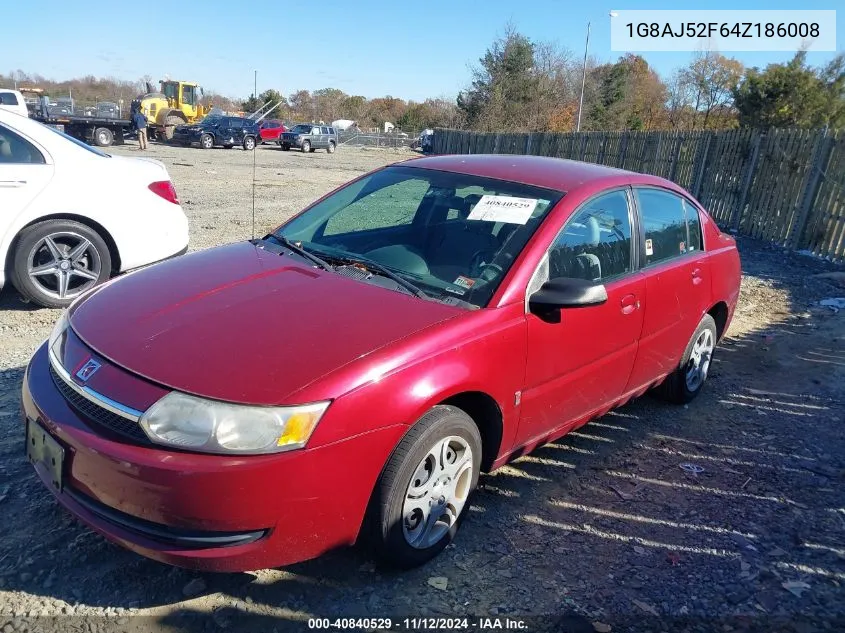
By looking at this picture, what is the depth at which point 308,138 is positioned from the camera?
40.3 meters

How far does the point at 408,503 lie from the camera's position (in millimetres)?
2652

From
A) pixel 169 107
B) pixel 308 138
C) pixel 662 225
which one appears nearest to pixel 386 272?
pixel 662 225

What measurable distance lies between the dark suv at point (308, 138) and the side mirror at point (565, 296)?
39222mm

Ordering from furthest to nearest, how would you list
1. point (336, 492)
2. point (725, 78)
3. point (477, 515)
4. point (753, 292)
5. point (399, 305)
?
point (725, 78), point (753, 292), point (477, 515), point (399, 305), point (336, 492)

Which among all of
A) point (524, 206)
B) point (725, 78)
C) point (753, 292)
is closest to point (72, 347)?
point (524, 206)

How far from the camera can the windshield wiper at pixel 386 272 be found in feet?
9.86

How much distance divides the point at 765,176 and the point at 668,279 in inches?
379

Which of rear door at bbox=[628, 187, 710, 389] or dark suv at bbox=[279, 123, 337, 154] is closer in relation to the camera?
rear door at bbox=[628, 187, 710, 389]

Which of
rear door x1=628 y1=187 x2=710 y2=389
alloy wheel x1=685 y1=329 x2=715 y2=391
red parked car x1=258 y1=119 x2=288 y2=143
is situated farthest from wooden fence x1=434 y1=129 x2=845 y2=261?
red parked car x1=258 y1=119 x2=288 y2=143

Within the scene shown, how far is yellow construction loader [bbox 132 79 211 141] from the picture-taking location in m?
34.2

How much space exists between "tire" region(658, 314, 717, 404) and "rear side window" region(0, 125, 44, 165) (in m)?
5.26

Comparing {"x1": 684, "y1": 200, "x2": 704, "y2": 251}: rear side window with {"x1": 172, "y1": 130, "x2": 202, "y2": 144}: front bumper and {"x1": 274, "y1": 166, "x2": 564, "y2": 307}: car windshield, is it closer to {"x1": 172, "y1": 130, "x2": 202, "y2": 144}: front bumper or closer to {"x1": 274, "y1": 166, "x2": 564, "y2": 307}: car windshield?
{"x1": 274, "y1": 166, "x2": 564, "y2": 307}: car windshield

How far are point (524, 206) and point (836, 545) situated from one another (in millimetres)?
2302

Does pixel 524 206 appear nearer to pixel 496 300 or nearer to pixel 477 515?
pixel 496 300
